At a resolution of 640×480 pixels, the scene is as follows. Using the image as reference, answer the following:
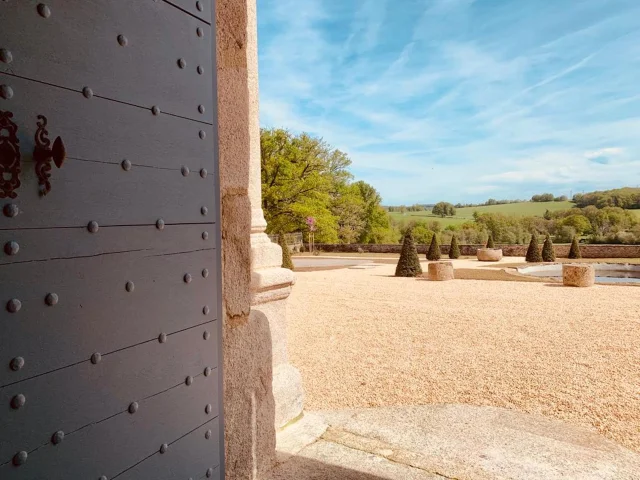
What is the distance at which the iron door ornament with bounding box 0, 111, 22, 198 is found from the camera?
1.02 m

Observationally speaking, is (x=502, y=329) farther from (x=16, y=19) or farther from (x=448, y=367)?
(x=16, y=19)

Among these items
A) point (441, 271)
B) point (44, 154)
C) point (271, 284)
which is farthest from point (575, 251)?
point (44, 154)

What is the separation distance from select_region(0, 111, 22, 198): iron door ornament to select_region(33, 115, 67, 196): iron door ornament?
0.16 feet

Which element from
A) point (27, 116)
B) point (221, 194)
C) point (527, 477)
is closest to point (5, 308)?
point (27, 116)

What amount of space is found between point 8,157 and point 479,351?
19.4 feet

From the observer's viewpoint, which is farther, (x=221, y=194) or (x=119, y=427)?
(x=221, y=194)

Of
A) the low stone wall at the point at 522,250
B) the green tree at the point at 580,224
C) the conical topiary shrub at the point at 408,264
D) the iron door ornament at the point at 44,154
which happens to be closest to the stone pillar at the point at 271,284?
the iron door ornament at the point at 44,154

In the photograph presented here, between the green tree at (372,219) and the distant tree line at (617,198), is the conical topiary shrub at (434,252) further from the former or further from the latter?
the distant tree line at (617,198)

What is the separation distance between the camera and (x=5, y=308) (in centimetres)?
104

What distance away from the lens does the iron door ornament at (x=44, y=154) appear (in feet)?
3.59

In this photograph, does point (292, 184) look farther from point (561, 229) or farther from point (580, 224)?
point (580, 224)

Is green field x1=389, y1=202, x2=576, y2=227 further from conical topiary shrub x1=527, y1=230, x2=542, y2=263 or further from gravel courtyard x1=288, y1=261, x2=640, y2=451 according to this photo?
gravel courtyard x1=288, y1=261, x2=640, y2=451

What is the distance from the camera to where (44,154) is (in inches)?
43.3

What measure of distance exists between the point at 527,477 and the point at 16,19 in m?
3.09
